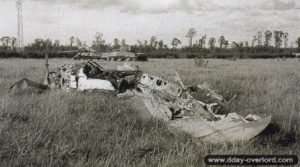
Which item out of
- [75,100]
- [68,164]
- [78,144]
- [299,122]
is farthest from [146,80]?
[299,122]

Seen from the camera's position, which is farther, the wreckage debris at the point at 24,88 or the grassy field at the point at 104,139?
the wreckage debris at the point at 24,88

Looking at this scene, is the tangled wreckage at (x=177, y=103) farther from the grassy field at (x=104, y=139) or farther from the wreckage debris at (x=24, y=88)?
the grassy field at (x=104, y=139)

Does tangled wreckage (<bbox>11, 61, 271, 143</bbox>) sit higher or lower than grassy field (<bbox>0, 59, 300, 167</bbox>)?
higher

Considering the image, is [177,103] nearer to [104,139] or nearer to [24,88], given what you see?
[104,139]

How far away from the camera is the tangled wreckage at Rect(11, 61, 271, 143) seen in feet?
9.95

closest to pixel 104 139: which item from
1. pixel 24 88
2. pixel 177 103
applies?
pixel 177 103

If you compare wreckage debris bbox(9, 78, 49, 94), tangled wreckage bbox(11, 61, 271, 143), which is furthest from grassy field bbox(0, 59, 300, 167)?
wreckage debris bbox(9, 78, 49, 94)

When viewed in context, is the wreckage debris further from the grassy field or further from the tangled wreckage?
the grassy field

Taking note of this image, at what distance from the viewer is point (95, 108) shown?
4.75m

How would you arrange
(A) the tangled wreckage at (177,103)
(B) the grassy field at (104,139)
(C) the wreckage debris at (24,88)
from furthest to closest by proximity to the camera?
(C) the wreckage debris at (24,88) → (A) the tangled wreckage at (177,103) → (B) the grassy field at (104,139)

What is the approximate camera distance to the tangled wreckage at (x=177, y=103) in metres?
3.03

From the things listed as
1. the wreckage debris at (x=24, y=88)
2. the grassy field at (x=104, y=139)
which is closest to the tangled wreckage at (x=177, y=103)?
the wreckage debris at (x=24, y=88)

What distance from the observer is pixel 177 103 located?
12.7ft

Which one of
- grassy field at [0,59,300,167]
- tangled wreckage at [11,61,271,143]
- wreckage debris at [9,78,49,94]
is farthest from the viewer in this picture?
wreckage debris at [9,78,49,94]
